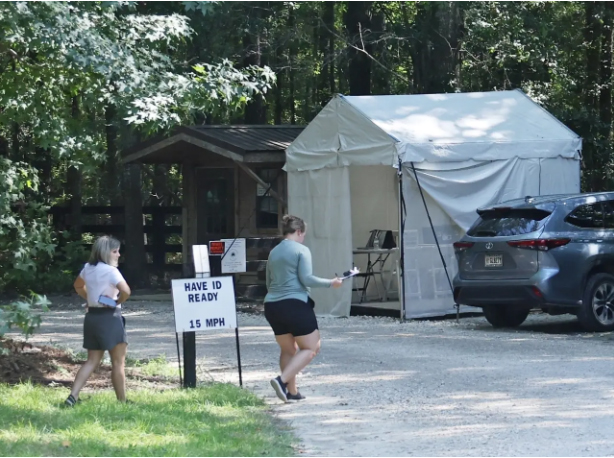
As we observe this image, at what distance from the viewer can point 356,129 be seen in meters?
16.2

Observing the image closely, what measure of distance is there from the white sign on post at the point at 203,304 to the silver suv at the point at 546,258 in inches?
202

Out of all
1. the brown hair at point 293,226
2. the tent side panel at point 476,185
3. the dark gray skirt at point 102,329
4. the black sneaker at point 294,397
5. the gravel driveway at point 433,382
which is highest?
the tent side panel at point 476,185

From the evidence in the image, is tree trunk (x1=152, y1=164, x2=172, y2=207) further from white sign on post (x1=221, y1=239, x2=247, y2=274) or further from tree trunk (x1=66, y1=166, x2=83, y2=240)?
white sign on post (x1=221, y1=239, x2=247, y2=274)

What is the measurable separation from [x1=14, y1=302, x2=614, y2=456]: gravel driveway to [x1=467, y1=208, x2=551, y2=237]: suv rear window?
138cm

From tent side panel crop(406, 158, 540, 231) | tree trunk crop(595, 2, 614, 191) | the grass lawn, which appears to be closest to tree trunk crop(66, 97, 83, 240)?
tent side panel crop(406, 158, 540, 231)

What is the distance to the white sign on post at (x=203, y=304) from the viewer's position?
31.6ft

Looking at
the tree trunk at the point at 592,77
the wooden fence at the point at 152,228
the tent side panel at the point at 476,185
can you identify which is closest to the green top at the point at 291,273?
the tent side panel at the point at 476,185

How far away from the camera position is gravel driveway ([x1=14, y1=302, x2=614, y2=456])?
24.9ft

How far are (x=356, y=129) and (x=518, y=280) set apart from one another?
3937 mm

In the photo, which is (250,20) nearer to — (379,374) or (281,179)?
(281,179)

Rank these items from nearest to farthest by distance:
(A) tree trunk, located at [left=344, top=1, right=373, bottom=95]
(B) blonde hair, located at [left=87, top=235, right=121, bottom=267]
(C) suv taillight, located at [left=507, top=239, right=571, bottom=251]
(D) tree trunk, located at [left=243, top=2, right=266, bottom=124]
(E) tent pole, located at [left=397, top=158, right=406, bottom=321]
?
(B) blonde hair, located at [left=87, top=235, right=121, bottom=267], (C) suv taillight, located at [left=507, top=239, right=571, bottom=251], (E) tent pole, located at [left=397, top=158, right=406, bottom=321], (D) tree trunk, located at [left=243, top=2, right=266, bottom=124], (A) tree trunk, located at [left=344, top=1, right=373, bottom=95]

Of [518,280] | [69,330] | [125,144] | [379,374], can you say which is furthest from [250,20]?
[379,374]

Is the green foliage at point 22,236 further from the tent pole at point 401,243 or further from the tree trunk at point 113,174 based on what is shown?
the tent pole at point 401,243

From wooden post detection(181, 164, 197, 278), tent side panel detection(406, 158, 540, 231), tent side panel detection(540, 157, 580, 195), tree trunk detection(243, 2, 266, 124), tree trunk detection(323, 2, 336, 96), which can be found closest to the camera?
tent side panel detection(406, 158, 540, 231)
